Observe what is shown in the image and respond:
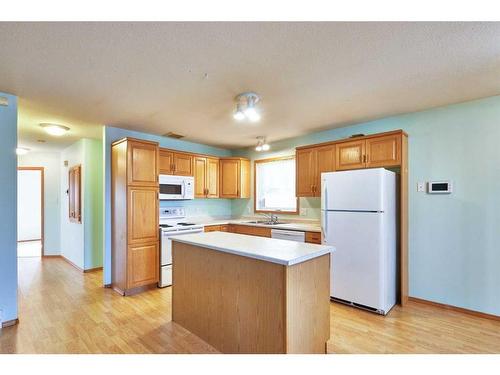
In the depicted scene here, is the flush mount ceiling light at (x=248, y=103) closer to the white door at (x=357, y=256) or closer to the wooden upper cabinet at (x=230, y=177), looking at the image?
the white door at (x=357, y=256)

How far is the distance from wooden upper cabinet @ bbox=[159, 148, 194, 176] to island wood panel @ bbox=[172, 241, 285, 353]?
Result: 186 cm

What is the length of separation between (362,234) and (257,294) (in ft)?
5.33

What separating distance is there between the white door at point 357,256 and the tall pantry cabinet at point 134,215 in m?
2.47

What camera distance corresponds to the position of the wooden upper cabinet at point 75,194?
480cm

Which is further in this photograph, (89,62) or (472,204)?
(472,204)

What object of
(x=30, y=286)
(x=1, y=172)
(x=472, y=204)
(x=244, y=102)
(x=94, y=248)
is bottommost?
(x=30, y=286)

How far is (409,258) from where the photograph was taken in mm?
3246

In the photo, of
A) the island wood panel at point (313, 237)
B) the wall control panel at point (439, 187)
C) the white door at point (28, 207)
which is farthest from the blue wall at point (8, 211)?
the white door at point (28, 207)

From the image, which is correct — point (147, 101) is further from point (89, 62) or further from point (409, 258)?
point (409, 258)

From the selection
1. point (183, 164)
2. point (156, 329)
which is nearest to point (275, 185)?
point (183, 164)

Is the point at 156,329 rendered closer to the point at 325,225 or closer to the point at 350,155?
the point at 325,225

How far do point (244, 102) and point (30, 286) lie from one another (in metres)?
4.12

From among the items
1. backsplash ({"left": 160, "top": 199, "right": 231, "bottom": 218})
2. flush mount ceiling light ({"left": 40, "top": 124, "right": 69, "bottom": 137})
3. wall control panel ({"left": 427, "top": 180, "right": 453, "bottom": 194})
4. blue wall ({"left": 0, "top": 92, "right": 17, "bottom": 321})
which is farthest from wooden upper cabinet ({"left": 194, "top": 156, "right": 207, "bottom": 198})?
wall control panel ({"left": 427, "top": 180, "right": 453, "bottom": 194})

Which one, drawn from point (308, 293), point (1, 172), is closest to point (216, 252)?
point (308, 293)
